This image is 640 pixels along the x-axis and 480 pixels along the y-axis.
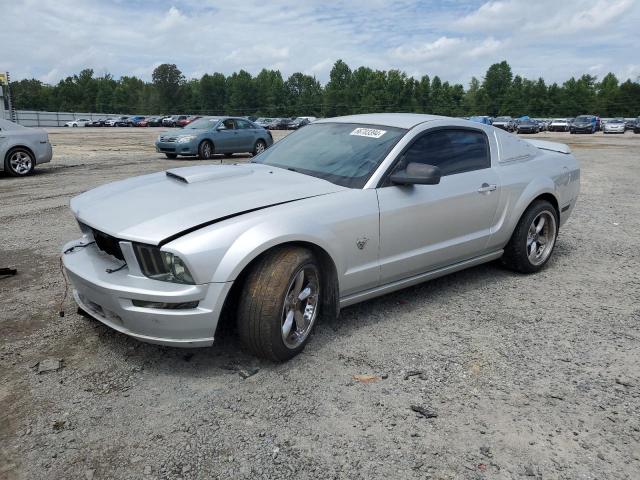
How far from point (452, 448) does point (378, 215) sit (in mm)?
1581

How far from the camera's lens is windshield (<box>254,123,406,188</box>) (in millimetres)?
3787

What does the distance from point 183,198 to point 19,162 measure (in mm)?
10796

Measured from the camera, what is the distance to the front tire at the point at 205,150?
54.9 feet

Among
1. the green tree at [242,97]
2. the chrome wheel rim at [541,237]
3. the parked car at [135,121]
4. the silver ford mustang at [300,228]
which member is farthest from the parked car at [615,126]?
the green tree at [242,97]

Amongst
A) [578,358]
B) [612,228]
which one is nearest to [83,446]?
[578,358]

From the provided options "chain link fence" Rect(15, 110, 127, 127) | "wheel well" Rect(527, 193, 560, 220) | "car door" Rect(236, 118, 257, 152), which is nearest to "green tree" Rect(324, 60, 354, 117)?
"chain link fence" Rect(15, 110, 127, 127)

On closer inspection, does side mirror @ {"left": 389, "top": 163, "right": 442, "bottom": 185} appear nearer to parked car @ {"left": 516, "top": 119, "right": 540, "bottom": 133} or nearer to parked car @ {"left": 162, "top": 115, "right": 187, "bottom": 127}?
parked car @ {"left": 516, "top": 119, "right": 540, "bottom": 133}

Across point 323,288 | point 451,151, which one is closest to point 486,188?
point 451,151

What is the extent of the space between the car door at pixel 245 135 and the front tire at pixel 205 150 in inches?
47.8

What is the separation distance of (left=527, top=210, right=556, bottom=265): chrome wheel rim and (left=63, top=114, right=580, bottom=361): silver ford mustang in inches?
2.7

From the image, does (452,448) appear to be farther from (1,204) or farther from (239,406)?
(1,204)

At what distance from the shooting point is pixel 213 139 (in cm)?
1703

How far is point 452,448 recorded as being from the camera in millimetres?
2541

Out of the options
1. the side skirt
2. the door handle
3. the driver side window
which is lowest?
the side skirt
